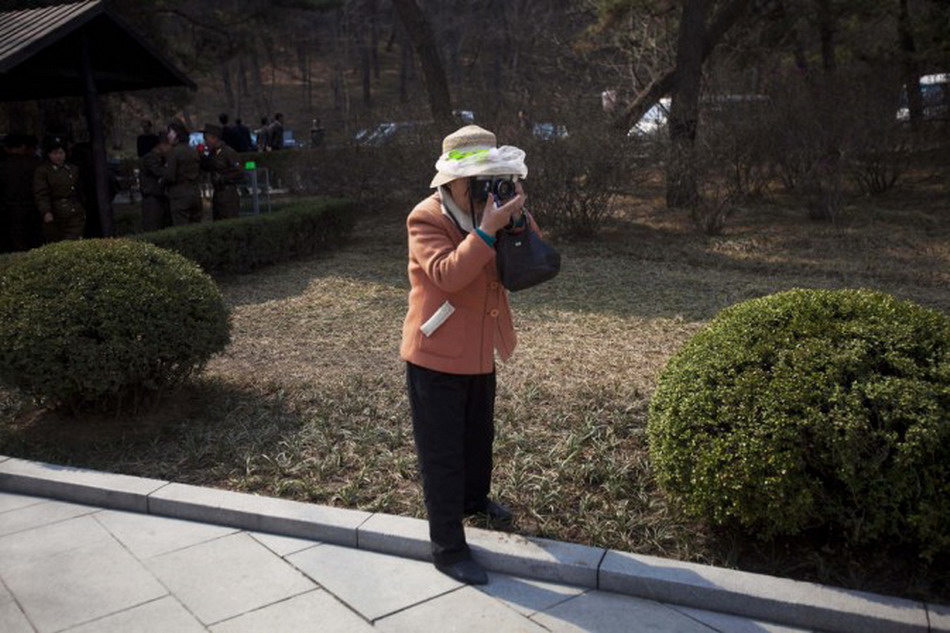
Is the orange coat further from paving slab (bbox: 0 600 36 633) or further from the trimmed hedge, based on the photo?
the trimmed hedge

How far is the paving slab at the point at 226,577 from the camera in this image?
3.58 metres

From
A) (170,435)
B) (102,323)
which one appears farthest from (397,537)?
(102,323)

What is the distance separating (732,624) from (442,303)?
64.4 inches

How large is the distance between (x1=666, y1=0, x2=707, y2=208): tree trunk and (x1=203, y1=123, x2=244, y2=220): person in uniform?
5.98 metres

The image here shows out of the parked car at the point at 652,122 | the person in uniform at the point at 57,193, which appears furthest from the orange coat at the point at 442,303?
the parked car at the point at 652,122

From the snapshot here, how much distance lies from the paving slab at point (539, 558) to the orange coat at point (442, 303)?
30.1 inches

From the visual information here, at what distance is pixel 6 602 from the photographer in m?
3.62

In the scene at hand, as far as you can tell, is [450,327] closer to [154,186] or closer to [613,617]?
[613,617]

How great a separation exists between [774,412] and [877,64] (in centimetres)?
1392

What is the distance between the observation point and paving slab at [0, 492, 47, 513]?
4617 mm

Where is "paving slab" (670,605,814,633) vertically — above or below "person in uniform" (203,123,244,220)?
below

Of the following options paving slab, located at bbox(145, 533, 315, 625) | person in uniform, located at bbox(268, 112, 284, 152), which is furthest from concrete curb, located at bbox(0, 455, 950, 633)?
person in uniform, located at bbox(268, 112, 284, 152)

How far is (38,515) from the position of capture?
178 inches

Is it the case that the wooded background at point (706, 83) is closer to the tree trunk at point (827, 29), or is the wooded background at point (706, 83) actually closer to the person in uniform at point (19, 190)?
the tree trunk at point (827, 29)
